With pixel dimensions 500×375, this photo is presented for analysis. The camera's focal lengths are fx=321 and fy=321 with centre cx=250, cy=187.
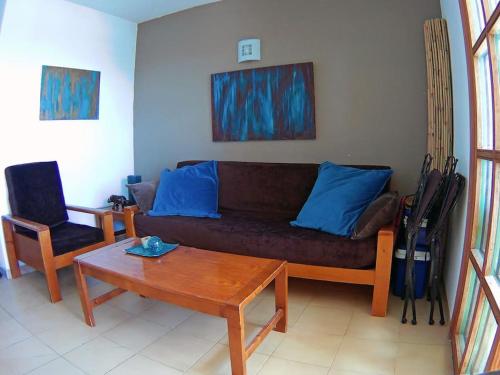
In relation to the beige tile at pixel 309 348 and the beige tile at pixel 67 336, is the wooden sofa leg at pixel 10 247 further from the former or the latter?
the beige tile at pixel 309 348

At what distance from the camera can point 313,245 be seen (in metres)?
2.16

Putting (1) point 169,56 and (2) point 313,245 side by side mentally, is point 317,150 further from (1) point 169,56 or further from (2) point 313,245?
(1) point 169,56

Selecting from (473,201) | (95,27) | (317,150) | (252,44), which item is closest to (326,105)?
(317,150)

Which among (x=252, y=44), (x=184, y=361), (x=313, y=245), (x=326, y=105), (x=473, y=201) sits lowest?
(x=184, y=361)

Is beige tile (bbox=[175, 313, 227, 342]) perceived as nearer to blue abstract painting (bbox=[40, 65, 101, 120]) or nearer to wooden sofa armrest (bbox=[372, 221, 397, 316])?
wooden sofa armrest (bbox=[372, 221, 397, 316])

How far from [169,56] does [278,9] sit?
53.1 inches

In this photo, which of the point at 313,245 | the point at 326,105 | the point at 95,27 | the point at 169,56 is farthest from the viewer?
the point at 169,56

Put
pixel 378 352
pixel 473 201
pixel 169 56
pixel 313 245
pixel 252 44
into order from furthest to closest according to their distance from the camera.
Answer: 1. pixel 169 56
2. pixel 252 44
3. pixel 313 245
4. pixel 378 352
5. pixel 473 201

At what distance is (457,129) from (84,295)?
8.67 feet

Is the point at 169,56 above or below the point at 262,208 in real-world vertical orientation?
above

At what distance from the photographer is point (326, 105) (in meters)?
2.85

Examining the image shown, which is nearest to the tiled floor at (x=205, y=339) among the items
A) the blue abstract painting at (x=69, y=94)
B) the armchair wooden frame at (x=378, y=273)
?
the armchair wooden frame at (x=378, y=273)

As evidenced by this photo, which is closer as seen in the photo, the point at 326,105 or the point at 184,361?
the point at 184,361

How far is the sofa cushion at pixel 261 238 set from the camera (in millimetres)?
2084
